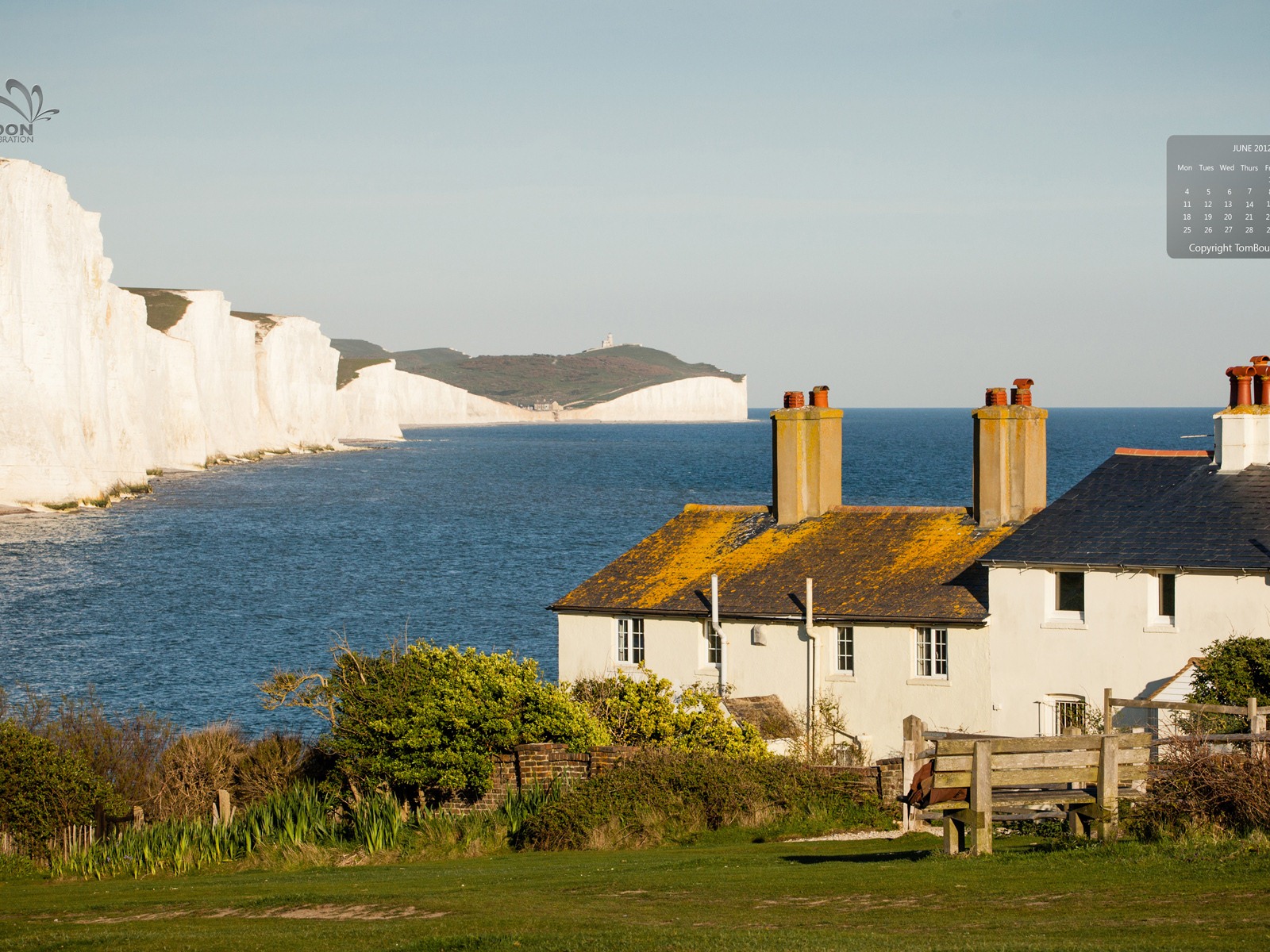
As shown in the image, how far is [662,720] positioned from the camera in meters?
23.8

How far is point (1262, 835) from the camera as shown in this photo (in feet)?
43.4

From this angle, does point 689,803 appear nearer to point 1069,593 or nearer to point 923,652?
point 923,652

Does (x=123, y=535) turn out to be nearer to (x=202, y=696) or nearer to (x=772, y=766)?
(x=202, y=696)

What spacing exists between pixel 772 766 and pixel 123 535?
2959 inches

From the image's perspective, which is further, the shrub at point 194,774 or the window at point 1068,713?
the window at point 1068,713

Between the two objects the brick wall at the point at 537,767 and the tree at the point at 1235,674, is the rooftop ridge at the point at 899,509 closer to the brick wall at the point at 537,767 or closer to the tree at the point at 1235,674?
the tree at the point at 1235,674

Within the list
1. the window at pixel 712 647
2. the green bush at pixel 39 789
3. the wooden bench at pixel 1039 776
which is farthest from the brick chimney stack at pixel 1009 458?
the green bush at pixel 39 789

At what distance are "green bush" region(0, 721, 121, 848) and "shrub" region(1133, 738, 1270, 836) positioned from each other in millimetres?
15194

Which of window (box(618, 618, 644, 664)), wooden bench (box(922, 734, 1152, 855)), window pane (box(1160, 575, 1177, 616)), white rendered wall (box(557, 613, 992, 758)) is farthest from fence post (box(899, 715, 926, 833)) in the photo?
window (box(618, 618, 644, 664))

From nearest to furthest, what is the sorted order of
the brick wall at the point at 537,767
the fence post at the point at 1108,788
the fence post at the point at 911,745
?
1. the fence post at the point at 1108,788
2. the fence post at the point at 911,745
3. the brick wall at the point at 537,767

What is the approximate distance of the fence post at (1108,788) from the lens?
14102mm

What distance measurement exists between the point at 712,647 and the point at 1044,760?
16606mm

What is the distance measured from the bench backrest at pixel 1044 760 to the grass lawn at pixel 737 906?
28.7 inches

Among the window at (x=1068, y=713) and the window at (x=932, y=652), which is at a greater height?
the window at (x=932, y=652)
